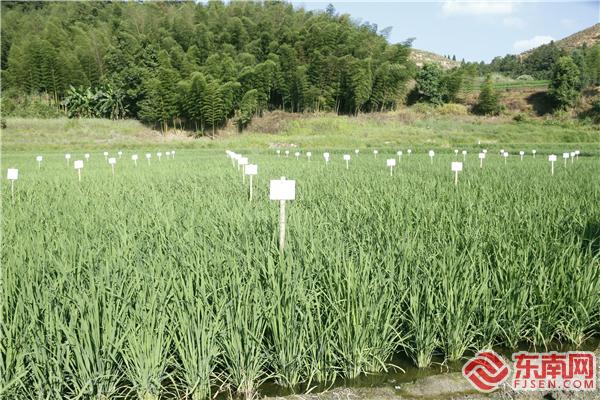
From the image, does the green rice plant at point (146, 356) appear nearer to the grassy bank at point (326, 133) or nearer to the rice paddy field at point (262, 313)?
the rice paddy field at point (262, 313)

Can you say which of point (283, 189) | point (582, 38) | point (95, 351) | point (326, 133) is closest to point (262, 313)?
point (95, 351)

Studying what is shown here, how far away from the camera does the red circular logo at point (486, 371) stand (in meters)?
2.17

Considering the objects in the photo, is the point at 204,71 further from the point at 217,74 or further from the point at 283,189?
the point at 283,189

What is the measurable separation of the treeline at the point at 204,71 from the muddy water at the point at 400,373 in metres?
35.7

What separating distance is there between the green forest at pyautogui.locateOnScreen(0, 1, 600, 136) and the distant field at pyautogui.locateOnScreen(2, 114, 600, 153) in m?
2.91

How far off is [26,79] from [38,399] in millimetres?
51465

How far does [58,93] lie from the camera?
1781 inches

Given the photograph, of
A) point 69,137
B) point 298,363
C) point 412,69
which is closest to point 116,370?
point 298,363

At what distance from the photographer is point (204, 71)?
4156 centimetres

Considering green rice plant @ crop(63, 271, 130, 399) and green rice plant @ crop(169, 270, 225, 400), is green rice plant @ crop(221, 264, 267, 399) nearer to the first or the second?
green rice plant @ crop(169, 270, 225, 400)

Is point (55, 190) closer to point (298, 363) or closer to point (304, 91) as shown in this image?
point (298, 363)

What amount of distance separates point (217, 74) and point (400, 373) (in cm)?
4173

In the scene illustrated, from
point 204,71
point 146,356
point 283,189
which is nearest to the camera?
point 146,356

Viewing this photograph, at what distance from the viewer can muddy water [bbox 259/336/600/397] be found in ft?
7.20
